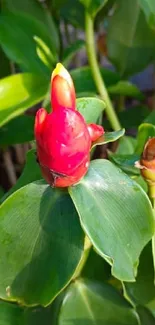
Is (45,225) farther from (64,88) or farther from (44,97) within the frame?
(44,97)

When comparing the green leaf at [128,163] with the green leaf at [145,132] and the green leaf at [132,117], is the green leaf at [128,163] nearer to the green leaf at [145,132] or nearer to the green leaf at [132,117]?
the green leaf at [145,132]

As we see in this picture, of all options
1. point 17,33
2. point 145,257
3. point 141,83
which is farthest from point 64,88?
point 141,83

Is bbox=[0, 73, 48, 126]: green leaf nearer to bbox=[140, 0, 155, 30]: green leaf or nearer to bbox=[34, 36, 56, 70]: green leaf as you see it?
bbox=[34, 36, 56, 70]: green leaf

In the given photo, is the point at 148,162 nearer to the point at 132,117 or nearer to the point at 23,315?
the point at 23,315

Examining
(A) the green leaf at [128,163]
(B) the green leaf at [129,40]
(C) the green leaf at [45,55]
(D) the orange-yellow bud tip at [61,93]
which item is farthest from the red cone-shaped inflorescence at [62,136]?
(B) the green leaf at [129,40]

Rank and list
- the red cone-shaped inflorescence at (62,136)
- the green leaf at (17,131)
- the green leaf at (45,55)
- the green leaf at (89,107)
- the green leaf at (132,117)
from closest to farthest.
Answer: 1. the red cone-shaped inflorescence at (62,136)
2. the green leaf at (89,107)
3. the green leaf at (45,55)
4. the green leaf at (17,131)
5. the green leaf at (132,117)

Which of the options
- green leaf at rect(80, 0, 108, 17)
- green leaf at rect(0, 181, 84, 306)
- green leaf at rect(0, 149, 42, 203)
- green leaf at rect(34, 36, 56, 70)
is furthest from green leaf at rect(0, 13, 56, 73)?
green leaf at rect(0, 181, 84, 306)
